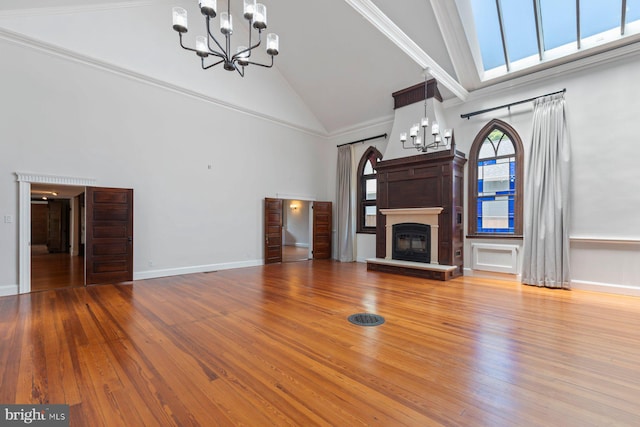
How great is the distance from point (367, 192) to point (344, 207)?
2.85ft

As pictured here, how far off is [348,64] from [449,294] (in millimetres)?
5829

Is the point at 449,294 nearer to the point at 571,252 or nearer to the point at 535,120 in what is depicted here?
the point at 571,252

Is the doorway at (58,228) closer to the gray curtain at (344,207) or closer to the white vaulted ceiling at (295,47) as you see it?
the white vaulted ceiling at (295,47)

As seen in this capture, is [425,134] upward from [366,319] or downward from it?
upward

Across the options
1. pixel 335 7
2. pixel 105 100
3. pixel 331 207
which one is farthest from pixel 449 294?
pixel 105 100

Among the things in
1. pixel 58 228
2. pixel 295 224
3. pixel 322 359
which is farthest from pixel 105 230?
pixel 295 224

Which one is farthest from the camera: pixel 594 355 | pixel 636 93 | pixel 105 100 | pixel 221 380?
pixel 105 100

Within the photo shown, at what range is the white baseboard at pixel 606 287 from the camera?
4.56 meters

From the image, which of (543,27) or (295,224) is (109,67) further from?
(295,224)

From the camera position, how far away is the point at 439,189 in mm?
6180

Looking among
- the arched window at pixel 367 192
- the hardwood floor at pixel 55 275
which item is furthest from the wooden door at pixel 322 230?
the hardwood floor at pixel 55 275

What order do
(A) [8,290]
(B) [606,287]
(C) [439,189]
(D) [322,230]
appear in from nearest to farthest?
(A) [8,290]
(B) [606,287]
(C) [439,189]
(D) [322,230]

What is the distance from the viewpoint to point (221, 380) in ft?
6.86

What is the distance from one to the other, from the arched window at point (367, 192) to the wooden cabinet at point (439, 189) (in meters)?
1.47
